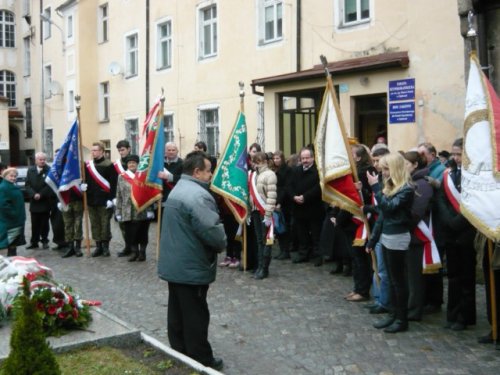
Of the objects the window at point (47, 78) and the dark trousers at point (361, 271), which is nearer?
the dark trousers at point (361, 271)

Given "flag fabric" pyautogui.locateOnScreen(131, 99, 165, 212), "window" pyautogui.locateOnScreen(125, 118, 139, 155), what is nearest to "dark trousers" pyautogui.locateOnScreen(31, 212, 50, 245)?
"flag fabric" pyautogui.locateOnScreen(131, 99, 165, 212)

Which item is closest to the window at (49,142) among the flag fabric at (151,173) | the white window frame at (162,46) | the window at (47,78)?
the window at (47,78)

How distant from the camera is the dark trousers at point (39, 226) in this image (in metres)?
12.5

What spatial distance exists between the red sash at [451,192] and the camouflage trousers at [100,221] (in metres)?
6.67

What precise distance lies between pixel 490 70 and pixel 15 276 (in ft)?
23.9

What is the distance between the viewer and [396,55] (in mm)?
12828

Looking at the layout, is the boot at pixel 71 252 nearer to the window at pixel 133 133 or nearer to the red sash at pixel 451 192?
the red sash at pixel 451 192

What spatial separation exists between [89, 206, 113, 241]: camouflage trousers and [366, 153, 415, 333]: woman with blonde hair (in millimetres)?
6232

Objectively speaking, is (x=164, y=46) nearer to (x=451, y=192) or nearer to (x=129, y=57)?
(x=129, y=57)

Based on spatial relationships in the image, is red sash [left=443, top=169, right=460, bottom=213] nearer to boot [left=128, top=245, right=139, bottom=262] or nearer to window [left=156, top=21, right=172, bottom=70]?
boot [left=128, top=245, right=139, bottom=262]

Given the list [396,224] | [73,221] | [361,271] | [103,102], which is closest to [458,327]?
[396,224]

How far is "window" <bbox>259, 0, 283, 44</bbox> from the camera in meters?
16.9

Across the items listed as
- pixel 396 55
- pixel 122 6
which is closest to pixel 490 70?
pixel 396 55

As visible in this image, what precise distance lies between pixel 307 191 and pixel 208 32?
1133 cm
